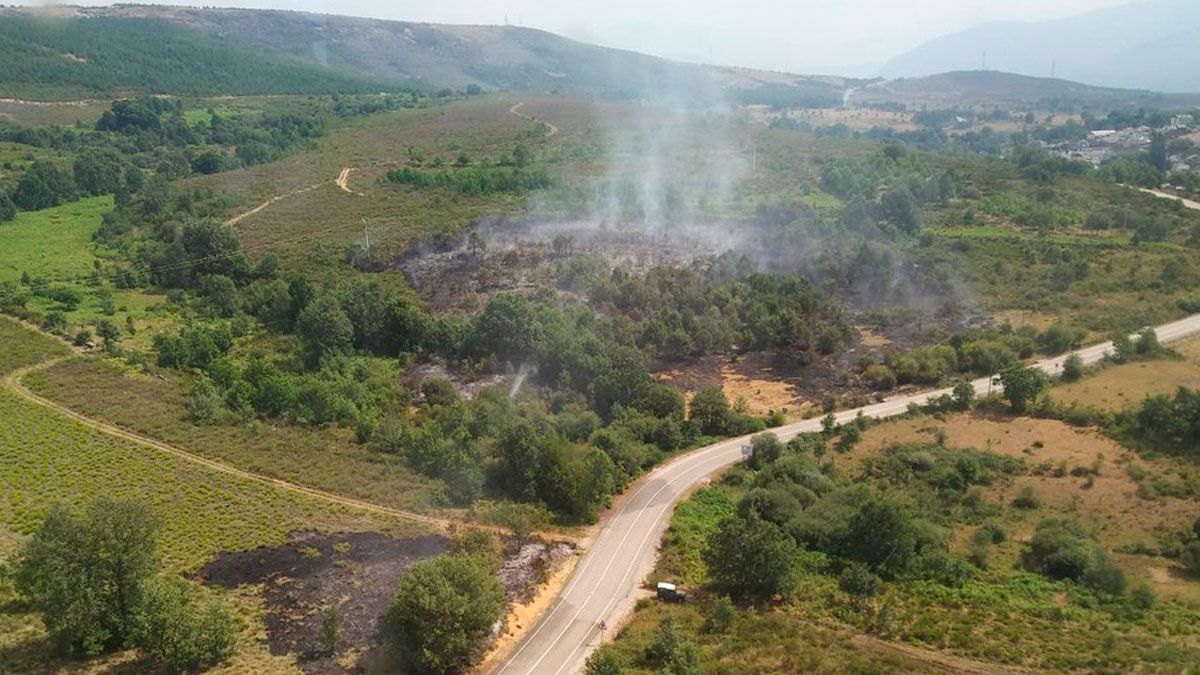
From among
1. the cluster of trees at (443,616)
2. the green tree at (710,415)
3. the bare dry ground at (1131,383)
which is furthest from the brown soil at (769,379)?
the cluster of trees at (443,616)

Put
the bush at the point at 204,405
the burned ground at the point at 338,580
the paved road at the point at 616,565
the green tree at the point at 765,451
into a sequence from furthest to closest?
the bush at the point at 204,405, the green tree at the point at 765,451, the paved road at the point at 616,565, the burned ground at the point at 338,580

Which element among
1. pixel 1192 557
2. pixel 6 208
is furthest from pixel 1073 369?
pixel 6 208

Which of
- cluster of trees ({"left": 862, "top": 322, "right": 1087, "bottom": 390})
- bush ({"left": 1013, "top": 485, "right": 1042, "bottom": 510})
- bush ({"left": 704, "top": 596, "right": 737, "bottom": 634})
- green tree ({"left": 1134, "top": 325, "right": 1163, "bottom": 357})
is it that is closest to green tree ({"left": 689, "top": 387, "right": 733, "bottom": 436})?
cluster of trees ({"left": 862, "top": 322, "right": 1087, "bottom": 390})

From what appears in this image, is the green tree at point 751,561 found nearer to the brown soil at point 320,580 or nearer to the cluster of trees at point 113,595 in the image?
the brown soil at point 320,580

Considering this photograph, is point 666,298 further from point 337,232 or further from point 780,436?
point 337,232

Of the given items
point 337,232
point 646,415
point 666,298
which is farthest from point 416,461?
point 337,232

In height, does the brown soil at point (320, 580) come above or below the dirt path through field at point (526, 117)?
below
